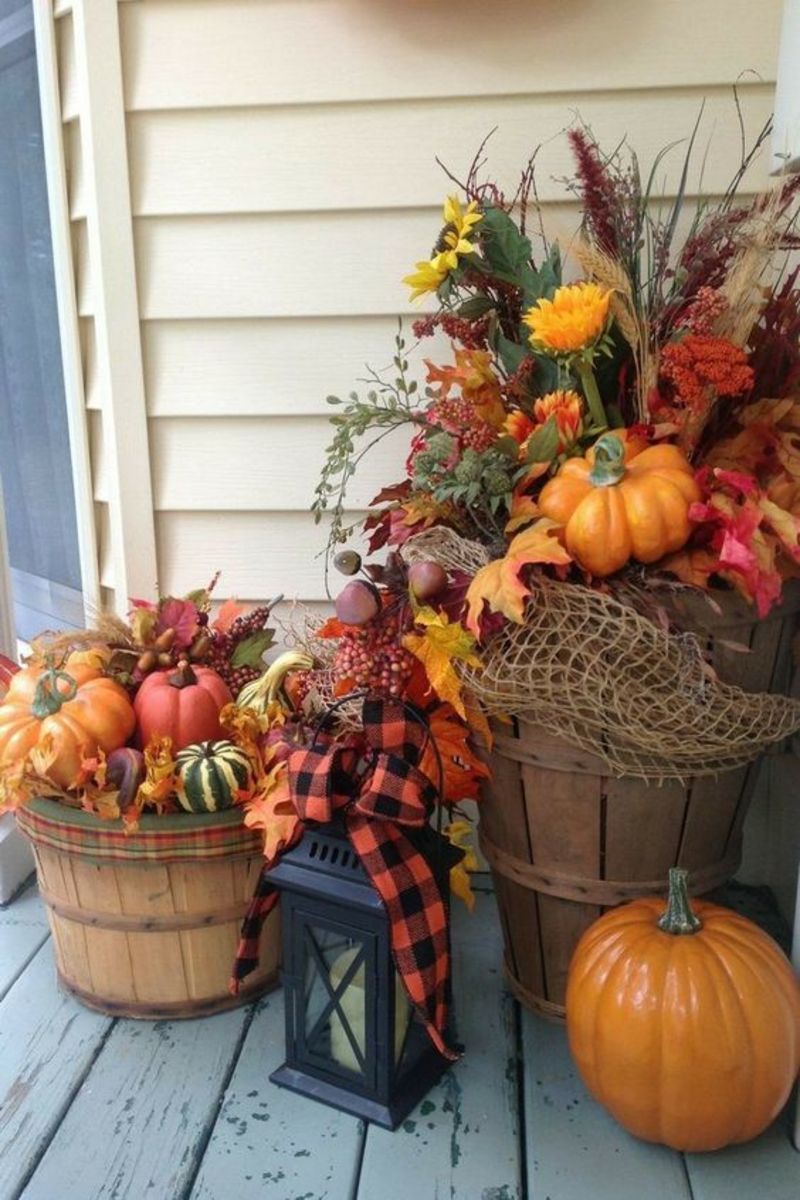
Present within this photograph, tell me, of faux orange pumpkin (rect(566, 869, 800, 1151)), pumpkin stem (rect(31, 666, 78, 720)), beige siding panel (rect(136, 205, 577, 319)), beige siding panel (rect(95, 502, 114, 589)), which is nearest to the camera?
faux orange pumpkin (rect(566, 869, 800, 1151))

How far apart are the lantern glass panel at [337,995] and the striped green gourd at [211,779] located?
228 mm

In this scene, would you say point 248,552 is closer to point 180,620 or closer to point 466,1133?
point 180,620

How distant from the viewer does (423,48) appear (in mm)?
1664

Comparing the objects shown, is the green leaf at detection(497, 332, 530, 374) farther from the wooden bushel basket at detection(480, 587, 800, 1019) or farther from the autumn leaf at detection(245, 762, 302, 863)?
the autumn leaf at detection(245, 762, 302, 863)

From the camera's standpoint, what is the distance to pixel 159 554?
6.40ft

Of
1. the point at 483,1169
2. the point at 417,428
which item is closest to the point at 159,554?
the point at 417,428

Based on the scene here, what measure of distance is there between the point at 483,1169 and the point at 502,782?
48 centimetres

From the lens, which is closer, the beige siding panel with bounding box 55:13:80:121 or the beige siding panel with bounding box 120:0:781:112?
the beige siding panel with bounding box 120:0:781:112

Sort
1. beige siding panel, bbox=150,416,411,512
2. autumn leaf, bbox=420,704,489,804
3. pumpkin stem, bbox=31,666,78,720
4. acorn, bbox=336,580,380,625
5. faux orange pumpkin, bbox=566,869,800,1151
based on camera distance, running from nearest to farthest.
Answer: faux orange pumpkin, bbox=566,869,800,1151 < acorn, bbox=336,580,380,625 < autumn leaf, bbox=420,704,489,804 < pumpkin stem, bbox=31,666,78,720 < beige siding panel, bbox=150,416,411,512

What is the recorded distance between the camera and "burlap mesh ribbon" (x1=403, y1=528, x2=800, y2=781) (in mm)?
1205

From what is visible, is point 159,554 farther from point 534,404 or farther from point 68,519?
point 534,404

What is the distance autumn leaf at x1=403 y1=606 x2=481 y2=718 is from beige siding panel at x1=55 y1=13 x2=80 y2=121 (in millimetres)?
1191

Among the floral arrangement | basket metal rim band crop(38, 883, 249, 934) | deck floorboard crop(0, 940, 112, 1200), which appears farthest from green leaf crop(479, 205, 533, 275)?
deck floorboard crop(0, 940, 112, 1200)

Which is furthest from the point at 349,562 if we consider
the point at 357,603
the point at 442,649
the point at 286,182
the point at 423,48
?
the point at 423,48
